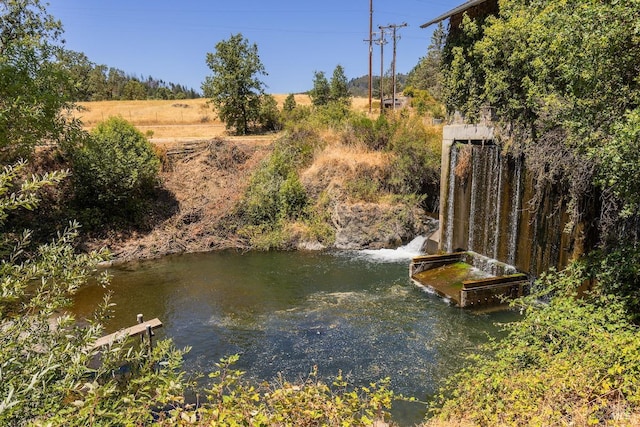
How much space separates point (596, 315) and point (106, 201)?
20103 millimetres

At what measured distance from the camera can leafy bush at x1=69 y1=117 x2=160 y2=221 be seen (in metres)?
20.0

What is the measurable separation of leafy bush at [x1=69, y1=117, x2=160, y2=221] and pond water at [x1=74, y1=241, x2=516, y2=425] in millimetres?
4411

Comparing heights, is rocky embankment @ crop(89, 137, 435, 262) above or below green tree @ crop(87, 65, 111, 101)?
below

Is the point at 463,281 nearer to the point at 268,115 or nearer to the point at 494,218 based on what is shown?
the point at 494,218

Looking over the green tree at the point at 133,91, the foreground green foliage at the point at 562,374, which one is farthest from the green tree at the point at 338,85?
the green tree at the point at 133,91

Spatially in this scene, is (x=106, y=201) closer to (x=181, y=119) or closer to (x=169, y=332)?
(x=169, y=332)

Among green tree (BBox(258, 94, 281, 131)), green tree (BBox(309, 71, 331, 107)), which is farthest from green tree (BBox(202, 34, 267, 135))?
green tree (BBox(309, 71, 331, 107))

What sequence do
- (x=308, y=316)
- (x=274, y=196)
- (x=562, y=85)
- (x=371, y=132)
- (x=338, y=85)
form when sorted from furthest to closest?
(x=338, y=85)
(x=371, y=132)
(x=274, y=196)
(x=308, y=316)
(x=562, y=85)

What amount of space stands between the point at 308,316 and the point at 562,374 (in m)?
7.79

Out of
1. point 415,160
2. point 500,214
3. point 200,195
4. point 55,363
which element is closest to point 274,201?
point 200,195

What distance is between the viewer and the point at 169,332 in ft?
39.2

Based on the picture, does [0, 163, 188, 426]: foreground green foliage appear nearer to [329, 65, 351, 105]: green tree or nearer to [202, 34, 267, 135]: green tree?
[202, 34, 267, 135]: green tree

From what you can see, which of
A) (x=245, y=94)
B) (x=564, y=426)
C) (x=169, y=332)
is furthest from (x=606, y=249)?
(x=245, y=94)

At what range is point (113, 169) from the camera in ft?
66.5
